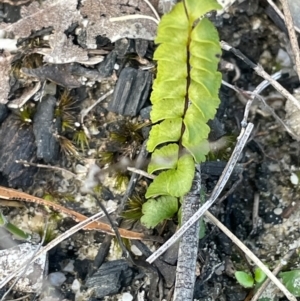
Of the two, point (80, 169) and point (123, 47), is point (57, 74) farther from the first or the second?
point (80, 169)

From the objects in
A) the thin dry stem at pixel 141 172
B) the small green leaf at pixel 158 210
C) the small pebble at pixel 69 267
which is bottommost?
the small pebble at pixel 69 267

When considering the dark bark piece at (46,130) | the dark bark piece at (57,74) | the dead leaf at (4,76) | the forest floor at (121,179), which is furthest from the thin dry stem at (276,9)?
the dead leaf at (4,76)

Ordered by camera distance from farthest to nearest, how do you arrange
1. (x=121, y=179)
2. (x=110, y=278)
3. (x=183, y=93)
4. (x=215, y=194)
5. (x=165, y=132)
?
(x=121, y=179) → (x=110, y=278) → (x=215, y=194) → (x=165, y=132) → (x=183, y=93)

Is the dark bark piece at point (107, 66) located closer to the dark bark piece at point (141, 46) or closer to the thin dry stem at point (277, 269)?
the dark bark piece at point (141, 46)

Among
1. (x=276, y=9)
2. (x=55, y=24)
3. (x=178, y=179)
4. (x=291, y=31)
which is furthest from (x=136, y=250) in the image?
(x=276, y=9)

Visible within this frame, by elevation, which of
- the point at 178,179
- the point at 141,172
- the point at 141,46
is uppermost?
the point at 141,46

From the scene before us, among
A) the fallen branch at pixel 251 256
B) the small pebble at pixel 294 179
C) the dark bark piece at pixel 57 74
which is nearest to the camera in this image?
the fallen branch at pixel 251 256

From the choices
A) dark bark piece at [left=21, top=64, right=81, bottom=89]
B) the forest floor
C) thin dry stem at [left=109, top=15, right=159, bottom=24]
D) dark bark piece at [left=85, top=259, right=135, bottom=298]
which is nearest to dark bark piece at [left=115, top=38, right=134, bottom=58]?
the forest floor

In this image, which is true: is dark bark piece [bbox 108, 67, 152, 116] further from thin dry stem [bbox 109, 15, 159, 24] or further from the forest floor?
thin dry stem [bbox 109, 15, 159, 24]
